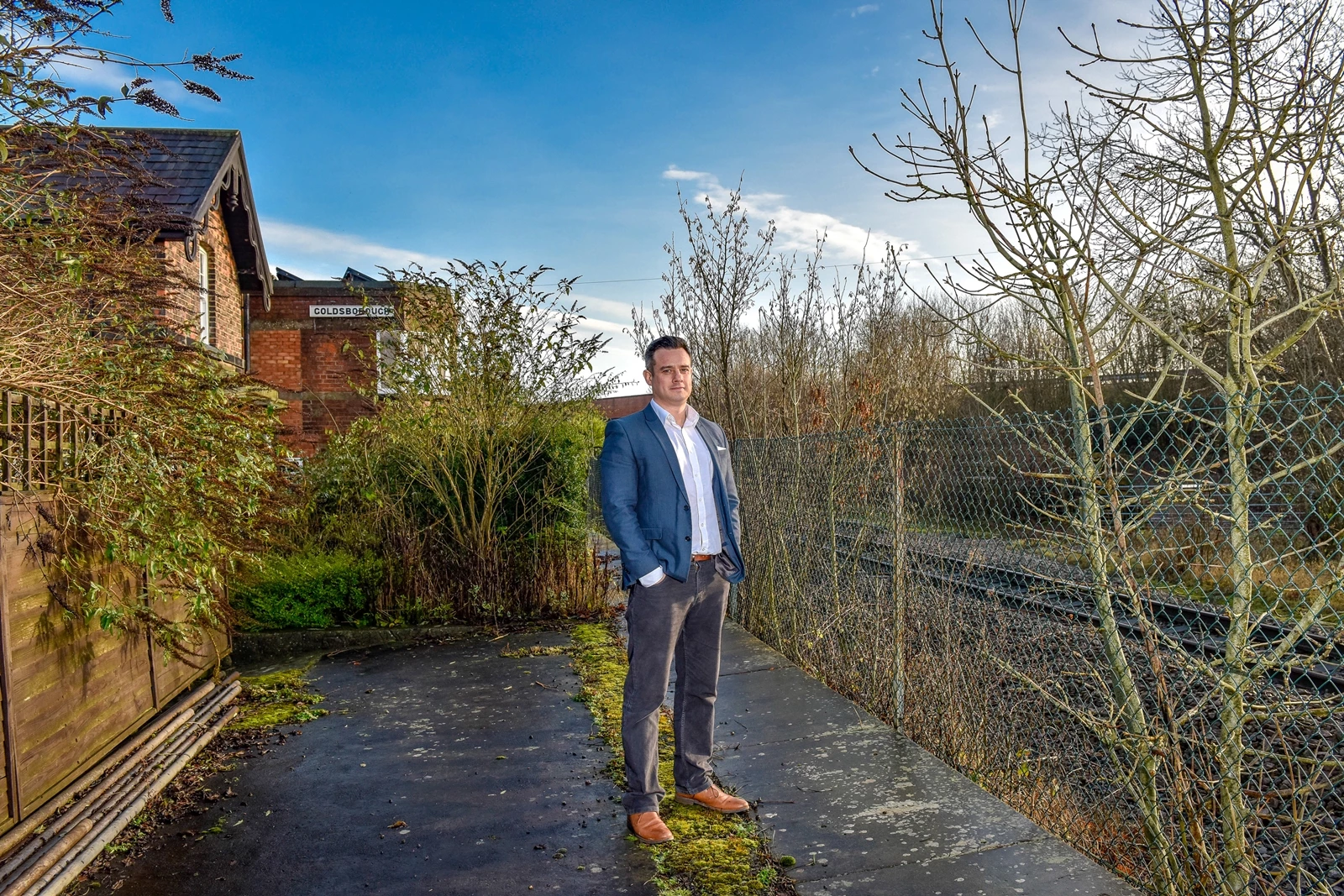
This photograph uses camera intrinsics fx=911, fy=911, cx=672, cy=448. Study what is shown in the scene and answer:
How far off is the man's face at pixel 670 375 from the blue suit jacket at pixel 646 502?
4.3 inches

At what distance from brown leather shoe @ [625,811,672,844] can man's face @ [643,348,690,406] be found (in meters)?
1.78

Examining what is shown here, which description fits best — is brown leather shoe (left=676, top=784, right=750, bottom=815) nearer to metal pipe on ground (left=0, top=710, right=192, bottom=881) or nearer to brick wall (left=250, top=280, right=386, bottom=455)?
metal pipe on ground (left=0, top=710, right=192, bottom=881)

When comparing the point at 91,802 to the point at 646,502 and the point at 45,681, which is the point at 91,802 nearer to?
the point at 45,681

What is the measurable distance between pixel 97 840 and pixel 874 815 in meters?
3.26

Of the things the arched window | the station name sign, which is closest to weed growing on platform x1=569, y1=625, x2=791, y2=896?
the arched window

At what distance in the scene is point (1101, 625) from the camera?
3668mm

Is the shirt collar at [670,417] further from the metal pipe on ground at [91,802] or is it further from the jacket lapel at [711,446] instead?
the metal pipe on ground at [91,802]

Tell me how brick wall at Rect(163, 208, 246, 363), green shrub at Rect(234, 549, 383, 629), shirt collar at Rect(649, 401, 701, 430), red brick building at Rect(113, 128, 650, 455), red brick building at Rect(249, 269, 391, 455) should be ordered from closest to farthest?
shirt collar at Rect(649, 401, 701, 430) < green shrub at Rect(234, 549, 383, 629) < red brick building at Rect(113, 128, 650, 455) < brick wall at Rect(163, 208, 246, 363) < red brick building at Rect(249, 269, 391, 455)

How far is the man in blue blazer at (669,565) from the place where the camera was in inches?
152

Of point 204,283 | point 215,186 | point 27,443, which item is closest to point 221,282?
point 204,283

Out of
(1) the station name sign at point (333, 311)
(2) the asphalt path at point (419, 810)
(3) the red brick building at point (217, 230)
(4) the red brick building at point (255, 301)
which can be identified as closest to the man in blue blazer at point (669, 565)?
(2) the asphalt path at point (419, 810)

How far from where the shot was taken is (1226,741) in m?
3.22

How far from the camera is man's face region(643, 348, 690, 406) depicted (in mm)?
4066

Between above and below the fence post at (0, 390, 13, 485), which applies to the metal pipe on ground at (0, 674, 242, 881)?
below
